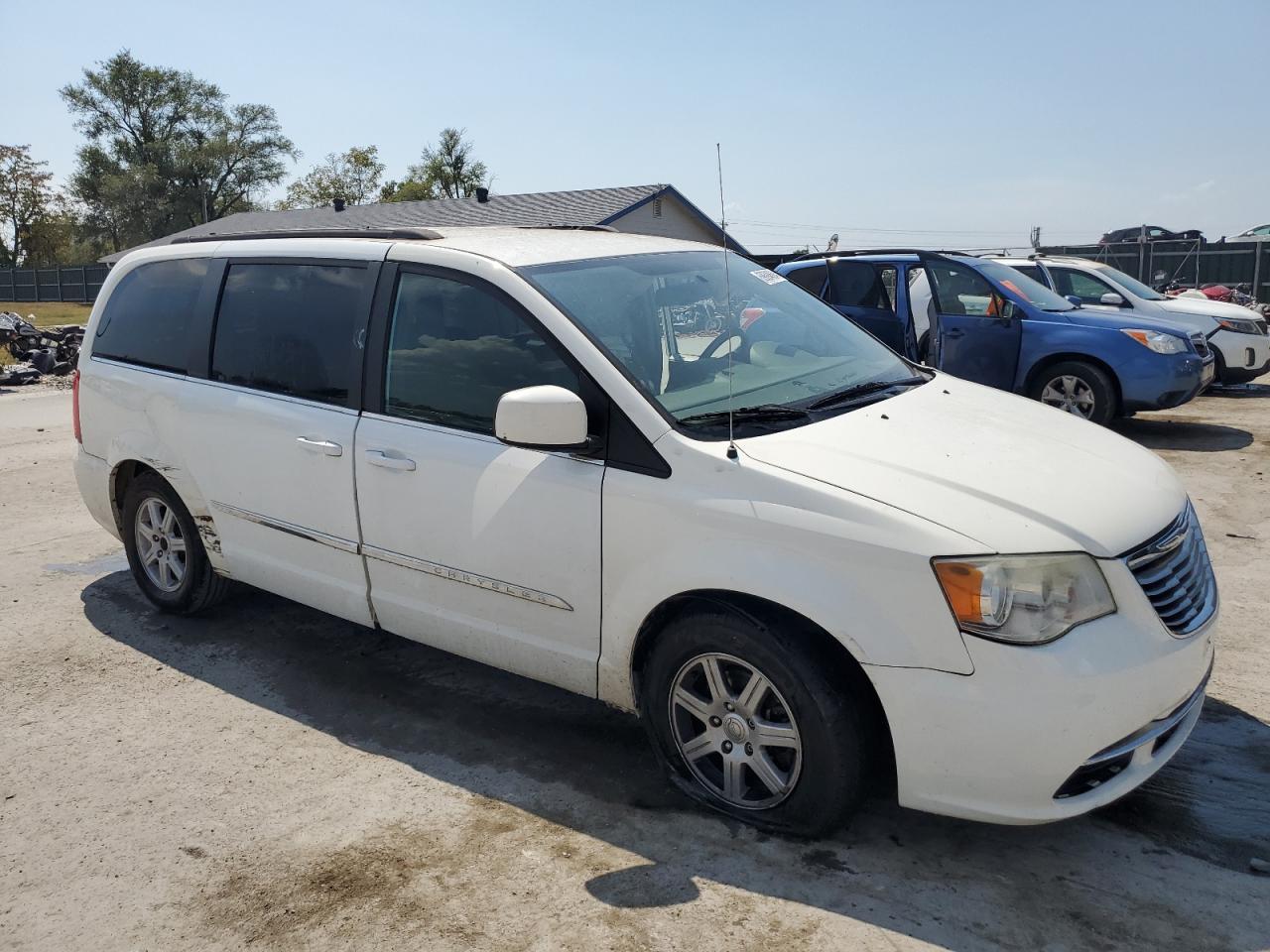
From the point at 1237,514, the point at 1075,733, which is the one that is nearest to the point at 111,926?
the point at 1075,733

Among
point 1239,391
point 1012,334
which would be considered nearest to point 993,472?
point 1012,334

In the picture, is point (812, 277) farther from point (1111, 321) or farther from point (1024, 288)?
point (1111, 321)

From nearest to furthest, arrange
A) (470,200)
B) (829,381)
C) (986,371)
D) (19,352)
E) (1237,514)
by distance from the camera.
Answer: (829,381), (1237,514), (986,371), (19,352), (470,200)

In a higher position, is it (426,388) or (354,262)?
(354,262)

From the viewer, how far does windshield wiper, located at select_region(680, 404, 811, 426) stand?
3.30 meters

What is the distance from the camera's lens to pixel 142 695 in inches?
173

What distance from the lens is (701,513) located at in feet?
10.1

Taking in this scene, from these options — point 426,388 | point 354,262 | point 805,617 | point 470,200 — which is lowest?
point 805,617

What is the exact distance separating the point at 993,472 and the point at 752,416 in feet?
2.53

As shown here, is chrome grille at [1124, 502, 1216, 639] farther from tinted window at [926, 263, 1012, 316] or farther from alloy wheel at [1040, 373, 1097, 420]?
alloy wheel at [1040, 373, 1097, 420]

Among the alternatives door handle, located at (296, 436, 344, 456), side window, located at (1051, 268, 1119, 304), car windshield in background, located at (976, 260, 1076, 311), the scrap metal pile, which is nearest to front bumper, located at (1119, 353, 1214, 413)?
car windshield in background, located at (976, 260, 1076, 311)

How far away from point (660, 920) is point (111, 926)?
1.56m

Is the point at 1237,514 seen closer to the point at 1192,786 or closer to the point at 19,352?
the point at 1192,786

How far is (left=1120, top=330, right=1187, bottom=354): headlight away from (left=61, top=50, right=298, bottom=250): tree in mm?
70393
